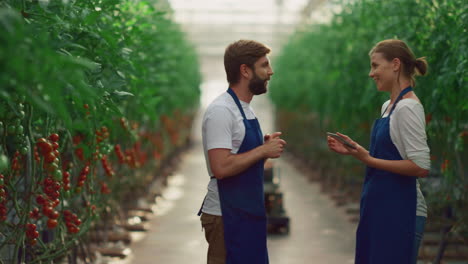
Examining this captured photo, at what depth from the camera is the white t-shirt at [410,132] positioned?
2.71 metres

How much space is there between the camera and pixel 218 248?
2.71 meters

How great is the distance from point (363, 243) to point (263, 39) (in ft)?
90.0

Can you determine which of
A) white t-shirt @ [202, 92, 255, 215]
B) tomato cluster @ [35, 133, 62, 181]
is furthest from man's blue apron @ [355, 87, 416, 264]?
tomato cluster @ [35, 133, 62, 181]

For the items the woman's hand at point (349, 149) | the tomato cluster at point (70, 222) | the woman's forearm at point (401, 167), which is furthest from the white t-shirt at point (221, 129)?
the tomato cluster at point (70, 222)

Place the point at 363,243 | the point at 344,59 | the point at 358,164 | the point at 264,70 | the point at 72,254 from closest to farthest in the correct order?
the point at 264,70
the point at 363,243
the point at 72,254
the point at 344,59
the point at 358,164

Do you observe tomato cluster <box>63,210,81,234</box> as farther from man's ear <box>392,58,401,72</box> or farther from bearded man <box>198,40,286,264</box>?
man's ear <box>392,58,401,72</box>

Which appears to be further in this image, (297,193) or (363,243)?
(297,193)

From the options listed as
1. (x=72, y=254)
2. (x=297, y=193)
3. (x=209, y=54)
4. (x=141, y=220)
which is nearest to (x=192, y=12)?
(x=209, y=54)

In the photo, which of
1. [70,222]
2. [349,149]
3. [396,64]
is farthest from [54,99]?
[70,222]

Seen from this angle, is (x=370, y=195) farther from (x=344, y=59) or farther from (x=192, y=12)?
(x=192, y=12)

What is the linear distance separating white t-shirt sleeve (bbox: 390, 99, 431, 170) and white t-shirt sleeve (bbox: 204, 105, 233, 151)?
2.23 ft

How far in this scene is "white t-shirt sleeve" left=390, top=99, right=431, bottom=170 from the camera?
2707mm

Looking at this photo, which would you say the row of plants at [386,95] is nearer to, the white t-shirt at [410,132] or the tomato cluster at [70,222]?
the white t-shirt at [410,132]

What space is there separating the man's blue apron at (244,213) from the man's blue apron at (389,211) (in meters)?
0.48
